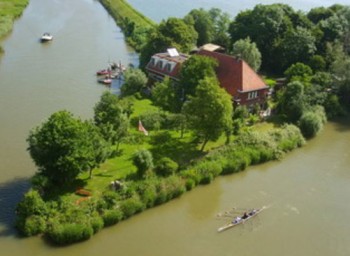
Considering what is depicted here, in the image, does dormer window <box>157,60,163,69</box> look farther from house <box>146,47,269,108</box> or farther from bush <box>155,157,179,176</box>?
bush <box>155,157,179,176</box>

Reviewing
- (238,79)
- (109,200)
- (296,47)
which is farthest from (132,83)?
(296,47)

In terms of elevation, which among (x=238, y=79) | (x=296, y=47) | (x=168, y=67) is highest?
(x=296, y=47)

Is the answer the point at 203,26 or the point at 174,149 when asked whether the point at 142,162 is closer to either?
the point at 174,149

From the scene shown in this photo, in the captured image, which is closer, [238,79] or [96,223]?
[96,223]

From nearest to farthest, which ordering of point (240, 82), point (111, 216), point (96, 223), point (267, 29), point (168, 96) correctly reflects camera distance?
point (96, 223) → point (111, 216) → point (168, 96) → point (240, 82) → point (267, 29)

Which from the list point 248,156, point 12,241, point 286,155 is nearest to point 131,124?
point 248,156

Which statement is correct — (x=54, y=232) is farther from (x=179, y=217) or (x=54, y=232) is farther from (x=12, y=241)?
(x=179, y=217)
